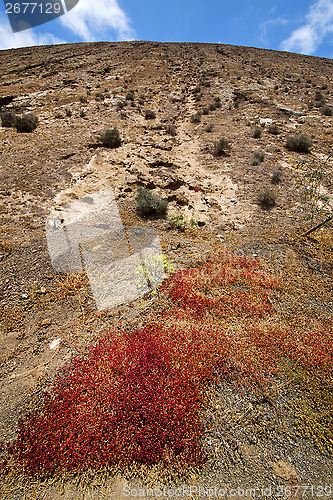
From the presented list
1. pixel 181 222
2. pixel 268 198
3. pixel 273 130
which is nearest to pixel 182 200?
pixel 181 222

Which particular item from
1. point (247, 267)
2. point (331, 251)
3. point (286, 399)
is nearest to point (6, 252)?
point (247, 267)

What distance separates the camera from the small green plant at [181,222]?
25.7 feet

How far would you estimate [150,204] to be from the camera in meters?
8.13

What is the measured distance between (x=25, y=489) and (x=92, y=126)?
48.0 feet

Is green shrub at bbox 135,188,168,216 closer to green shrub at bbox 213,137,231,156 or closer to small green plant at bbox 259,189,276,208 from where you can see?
small green plant at bbox 259,189,276,208

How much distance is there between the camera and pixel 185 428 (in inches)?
130

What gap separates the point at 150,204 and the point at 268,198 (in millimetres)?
4680

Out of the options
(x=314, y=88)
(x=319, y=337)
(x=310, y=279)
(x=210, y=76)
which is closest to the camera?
(x=319, y=337)

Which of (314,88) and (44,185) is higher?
(314,88)

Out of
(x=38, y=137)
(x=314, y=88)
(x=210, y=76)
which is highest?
(x=210, y=76)

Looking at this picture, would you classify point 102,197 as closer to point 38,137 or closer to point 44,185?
point 44,185

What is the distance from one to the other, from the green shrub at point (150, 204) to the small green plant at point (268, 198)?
3922 mm

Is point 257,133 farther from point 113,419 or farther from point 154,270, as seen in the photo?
point 113,419

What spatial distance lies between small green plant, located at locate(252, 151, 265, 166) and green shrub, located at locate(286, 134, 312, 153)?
87.4 inches
